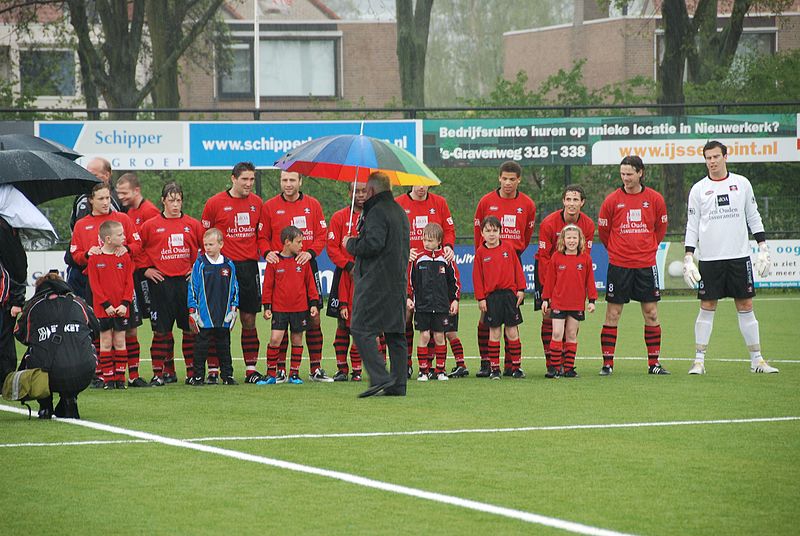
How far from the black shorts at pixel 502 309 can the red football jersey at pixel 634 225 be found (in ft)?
4.04

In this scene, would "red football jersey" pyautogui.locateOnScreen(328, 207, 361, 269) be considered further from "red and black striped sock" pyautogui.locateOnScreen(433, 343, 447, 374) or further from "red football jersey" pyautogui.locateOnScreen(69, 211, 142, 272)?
"red football jersey" pyautogui.locateOnScreen(69, 211, 142, 272)

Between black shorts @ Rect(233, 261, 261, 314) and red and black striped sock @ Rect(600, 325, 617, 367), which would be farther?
red and black striped sock @ Rect(600, 325, 617, 367)

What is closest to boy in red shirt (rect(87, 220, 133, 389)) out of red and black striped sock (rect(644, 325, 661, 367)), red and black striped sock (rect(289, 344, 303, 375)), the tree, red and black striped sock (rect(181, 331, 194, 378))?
red and black striped sock (rect(181, 331, 194, 378))

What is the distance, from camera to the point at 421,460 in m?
7.77

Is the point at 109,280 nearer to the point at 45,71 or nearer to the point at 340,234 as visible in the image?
the point at 340,234

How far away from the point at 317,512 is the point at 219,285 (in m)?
6.07

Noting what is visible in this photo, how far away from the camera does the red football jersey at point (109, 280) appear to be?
11.9m

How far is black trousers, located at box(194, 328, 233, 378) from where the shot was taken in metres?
12.3

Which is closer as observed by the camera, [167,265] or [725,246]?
[167,265]

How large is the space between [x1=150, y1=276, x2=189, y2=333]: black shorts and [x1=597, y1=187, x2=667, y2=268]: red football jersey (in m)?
4.41

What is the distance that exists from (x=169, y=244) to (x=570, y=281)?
403 centimetres

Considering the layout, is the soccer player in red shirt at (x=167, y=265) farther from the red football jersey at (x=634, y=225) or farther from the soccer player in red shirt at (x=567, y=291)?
the red football jersey at (x=634, y=225)

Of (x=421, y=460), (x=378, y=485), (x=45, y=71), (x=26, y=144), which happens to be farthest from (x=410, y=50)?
(x=378, y=485)

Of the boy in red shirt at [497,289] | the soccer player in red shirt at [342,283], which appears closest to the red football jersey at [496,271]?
the boy in red shirt at [497,289]
